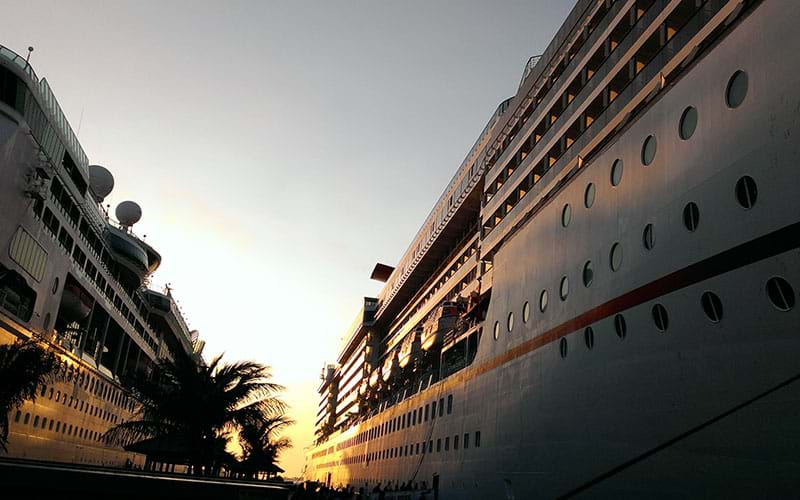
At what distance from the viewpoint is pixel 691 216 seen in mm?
10359

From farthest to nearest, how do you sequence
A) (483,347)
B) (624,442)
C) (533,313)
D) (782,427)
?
1. (483,347)
2. (533,313)
3. (624,442)
4. (782,427)

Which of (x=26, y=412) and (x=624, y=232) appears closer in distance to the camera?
(x=624, y=232)

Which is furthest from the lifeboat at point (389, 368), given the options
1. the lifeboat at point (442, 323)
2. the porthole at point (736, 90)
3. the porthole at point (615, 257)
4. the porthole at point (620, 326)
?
the porthole at point (736, 90)

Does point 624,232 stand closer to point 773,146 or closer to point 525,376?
point 773,146

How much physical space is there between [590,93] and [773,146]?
29.7 feet

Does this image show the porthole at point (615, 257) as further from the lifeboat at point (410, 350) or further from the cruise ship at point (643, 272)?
the lifeboat at point (410, 350)

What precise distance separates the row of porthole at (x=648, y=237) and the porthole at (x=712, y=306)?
118cm

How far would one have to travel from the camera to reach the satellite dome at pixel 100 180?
51.5m

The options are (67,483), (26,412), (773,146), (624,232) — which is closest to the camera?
(67,483)

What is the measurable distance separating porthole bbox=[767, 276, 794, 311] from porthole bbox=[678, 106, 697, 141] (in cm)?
332

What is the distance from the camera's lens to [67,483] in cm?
366

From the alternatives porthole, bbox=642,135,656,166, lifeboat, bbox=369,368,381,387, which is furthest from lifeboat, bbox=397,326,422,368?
porthole, bbox=642,135,656,166

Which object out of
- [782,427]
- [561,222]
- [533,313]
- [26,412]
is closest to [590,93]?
[561,222]

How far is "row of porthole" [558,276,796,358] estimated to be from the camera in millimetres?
8234
